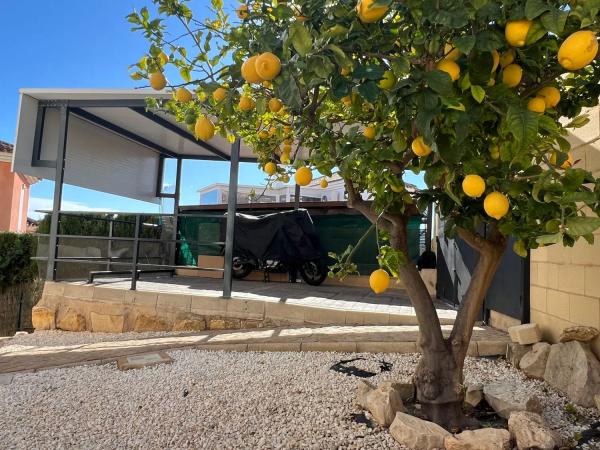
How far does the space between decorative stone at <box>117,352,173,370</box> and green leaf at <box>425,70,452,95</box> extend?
2835 mm

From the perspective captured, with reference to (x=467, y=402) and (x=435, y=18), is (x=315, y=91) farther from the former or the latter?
(x=467, y=402)

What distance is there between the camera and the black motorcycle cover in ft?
22.7

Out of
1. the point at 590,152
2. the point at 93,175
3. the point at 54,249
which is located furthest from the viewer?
the point at 93,175

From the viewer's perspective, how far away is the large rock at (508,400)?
1910 millimetres

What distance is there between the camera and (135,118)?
6.21 m

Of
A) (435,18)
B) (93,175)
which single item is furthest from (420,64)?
(93,175)

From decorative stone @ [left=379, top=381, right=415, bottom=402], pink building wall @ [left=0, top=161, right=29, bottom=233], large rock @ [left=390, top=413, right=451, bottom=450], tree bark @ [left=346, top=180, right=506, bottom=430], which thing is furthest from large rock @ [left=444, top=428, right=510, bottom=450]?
pink building wall @ [left=0, top=161, right=29, bottom=233]

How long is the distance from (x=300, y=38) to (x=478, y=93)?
1.49 feet

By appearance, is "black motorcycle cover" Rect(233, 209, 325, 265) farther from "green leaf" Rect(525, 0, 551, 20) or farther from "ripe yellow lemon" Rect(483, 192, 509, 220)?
"green leaf" Rect(525, 0, 551, 20)

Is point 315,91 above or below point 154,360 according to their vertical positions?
above

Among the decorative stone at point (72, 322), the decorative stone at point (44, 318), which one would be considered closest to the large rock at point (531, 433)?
the decorative stone at point (72, 322)

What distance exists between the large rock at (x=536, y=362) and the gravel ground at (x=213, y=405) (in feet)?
0.19

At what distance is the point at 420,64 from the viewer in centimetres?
109

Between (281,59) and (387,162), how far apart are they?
22.5 inches
